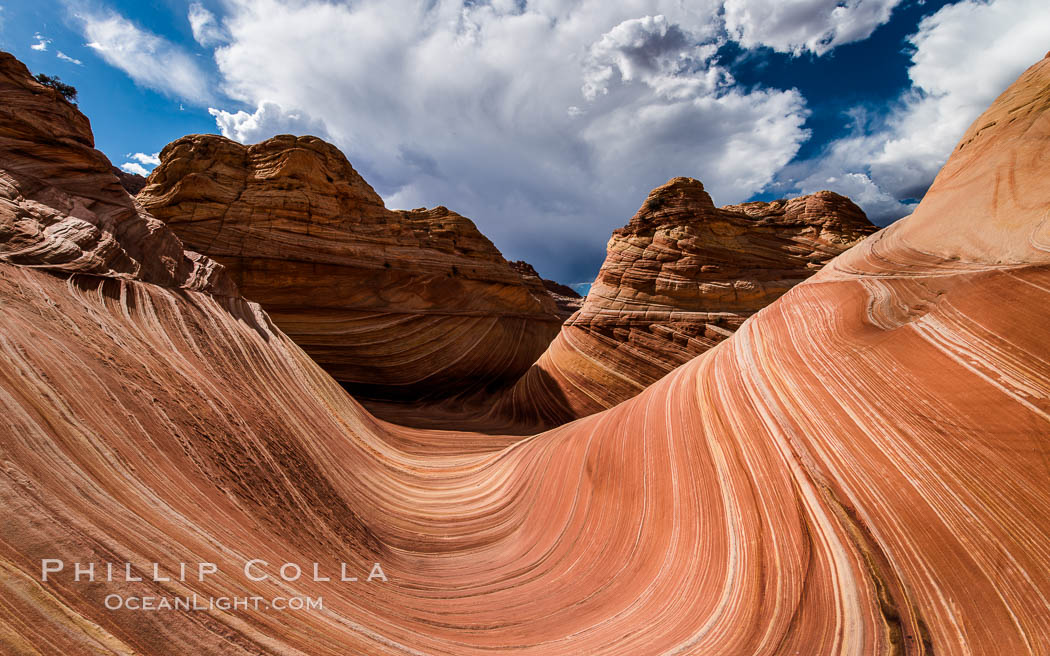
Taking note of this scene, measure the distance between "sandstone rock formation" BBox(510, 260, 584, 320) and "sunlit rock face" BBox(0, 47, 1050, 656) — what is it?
368 inches

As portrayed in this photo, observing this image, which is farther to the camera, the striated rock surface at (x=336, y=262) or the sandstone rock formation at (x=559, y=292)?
the sandstone rock formation at (x=559, y=292)

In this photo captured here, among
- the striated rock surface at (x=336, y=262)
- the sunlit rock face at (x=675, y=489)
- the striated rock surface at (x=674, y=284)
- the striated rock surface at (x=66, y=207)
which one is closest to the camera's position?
the sunlit rock face at (x=675, y=489)

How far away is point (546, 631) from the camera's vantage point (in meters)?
1.47

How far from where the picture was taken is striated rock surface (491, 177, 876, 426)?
562 cm

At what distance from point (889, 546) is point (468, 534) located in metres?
2.19

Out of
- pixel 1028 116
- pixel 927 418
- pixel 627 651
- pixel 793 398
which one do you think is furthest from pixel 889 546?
pixel 1028 116

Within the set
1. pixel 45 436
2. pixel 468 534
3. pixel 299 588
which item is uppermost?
pixel 45 436

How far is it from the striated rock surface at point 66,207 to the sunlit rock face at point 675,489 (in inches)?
8.8

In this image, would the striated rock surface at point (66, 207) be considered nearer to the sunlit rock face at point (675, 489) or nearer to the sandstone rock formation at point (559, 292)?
the sunlit rock face at point (675, 489)

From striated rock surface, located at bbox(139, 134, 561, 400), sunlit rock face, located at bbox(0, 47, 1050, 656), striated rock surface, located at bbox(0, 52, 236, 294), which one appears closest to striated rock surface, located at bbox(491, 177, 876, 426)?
striated rock surface, located at bbox(139, 134, 561, 400)

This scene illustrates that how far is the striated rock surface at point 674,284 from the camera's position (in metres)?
5.62

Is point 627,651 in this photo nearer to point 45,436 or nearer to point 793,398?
point 793,398

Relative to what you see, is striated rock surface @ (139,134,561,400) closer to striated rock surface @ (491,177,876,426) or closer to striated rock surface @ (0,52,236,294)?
striated rock surface @ (491,177,876,426)

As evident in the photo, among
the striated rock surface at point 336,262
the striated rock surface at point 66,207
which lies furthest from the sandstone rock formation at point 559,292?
the striated rock surface at point 66,207
